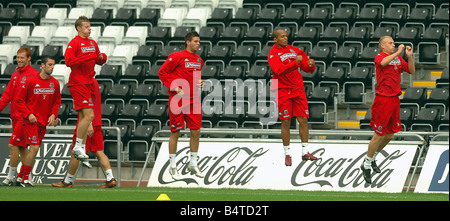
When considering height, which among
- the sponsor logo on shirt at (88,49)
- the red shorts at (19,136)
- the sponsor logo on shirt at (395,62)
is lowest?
the red shorts at (19,136)

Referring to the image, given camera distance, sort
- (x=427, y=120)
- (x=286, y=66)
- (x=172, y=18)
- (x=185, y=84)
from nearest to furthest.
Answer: (x=286, y=66) < (x=185, y=84) < (x=427, y=120) < (x=172, y=18)

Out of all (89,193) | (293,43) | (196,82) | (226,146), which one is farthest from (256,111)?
(89,193)

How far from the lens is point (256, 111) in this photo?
57.7ft

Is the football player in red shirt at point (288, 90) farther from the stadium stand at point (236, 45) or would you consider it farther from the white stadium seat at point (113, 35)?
the white stadium seat at point (113, 35)

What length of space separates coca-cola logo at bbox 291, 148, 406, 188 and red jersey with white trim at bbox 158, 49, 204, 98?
249 centimetres

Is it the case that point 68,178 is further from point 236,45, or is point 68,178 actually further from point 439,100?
point 236,45

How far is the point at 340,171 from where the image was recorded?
13078 millimetres

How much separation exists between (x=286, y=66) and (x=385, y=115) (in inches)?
66.8

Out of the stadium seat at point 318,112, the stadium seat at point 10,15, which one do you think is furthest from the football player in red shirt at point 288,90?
the stadium seat at point 10,15

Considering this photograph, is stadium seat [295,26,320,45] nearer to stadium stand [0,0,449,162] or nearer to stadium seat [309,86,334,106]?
stadium stand [0,0,449,162]

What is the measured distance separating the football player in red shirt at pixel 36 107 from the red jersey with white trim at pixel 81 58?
0.77m

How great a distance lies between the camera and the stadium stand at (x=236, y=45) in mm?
17672

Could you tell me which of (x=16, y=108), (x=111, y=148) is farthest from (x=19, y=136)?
(x=111, y=148)

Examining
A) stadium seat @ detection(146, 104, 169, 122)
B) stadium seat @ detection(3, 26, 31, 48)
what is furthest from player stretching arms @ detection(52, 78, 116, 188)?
stadium seat @ detection(3, 26, 31, 48)
